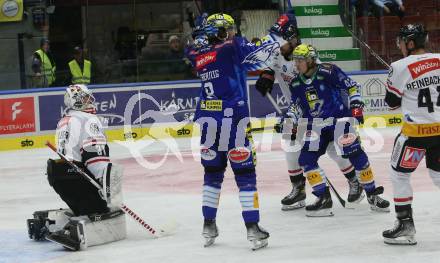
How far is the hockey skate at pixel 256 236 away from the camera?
20.8 feet

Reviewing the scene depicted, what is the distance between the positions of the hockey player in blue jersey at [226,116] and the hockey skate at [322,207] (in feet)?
4.36

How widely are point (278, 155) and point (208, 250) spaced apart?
18.5 ft

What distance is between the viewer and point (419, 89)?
607cm

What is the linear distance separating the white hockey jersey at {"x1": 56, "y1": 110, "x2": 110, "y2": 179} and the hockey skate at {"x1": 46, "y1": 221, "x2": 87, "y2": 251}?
0.41 m

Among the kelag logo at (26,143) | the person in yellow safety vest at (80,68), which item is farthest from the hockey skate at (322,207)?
the person in yellow safety vest at (80,68)

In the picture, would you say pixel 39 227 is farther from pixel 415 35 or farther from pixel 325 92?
pixel 415 35

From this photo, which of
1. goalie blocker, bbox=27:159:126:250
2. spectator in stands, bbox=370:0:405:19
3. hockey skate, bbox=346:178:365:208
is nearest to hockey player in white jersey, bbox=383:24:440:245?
hockey skate, bbox=346:178:365:208

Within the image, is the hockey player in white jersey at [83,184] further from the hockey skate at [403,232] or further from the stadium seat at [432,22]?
the stadium seat at [432,22]

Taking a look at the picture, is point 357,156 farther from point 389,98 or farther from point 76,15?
point 76,15

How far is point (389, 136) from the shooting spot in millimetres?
13625

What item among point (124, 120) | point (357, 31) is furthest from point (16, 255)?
point (357, 31)

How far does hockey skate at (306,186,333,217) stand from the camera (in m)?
7.62

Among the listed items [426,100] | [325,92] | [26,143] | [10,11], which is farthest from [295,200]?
[10,11]

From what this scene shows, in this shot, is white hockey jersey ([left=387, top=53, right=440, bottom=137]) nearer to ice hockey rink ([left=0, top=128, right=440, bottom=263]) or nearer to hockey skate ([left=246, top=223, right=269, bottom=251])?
ice hockey rink ([left=0, top=128, right=440, bottom=263])
